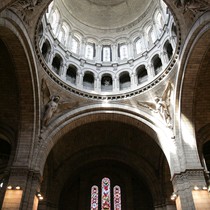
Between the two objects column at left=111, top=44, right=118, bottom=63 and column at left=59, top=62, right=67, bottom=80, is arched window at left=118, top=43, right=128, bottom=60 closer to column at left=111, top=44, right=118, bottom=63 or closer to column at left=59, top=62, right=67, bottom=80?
column at left=111, top=44, right=118, bottom=63

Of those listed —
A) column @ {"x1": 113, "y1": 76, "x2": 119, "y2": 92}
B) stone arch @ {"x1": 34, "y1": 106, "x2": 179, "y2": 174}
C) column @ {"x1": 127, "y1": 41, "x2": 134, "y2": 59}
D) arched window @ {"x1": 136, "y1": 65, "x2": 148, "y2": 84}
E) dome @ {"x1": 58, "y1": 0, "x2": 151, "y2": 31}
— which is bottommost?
stone arch @ {"x1": 34, "y1": 106, "x2": 179, "y2": 174}

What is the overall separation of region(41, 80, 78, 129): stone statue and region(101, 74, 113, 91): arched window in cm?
368

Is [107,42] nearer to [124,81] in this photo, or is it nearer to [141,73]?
[124,81]

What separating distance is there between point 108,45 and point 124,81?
13.6 feet

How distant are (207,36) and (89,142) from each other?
1216cm

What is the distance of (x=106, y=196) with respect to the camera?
66.5 ft

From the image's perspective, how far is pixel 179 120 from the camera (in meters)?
14.3

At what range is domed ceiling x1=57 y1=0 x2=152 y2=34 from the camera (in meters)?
21.3

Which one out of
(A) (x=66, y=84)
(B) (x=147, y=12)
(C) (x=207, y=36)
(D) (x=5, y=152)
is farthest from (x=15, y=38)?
(B) (x=147, y=12)

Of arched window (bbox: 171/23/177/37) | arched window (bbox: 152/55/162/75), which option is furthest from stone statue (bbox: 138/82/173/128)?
arched window (bbox: 171/23/177/37)

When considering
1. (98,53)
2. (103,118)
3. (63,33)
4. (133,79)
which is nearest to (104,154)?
(103,118)

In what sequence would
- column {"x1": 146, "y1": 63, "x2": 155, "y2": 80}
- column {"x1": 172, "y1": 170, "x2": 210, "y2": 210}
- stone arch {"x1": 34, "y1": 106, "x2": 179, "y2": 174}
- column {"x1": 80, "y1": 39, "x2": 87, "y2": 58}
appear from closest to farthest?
column {"x1": 172, "y1": 170, "x2": 210, "y2": 210}
stone arch {"x1": 34, "y1": 106, "x2": 179, "y2": 174}
column {"x1": 146, "y1": 63, "x2": 155, "y2": 80}
column {"x1": 80, "y1": 39, "x2": 87, "y2": 58}

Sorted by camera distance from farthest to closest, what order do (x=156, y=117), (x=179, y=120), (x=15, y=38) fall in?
(x=156, y=117) < (x=179, y=120) < (x=15, y=38)

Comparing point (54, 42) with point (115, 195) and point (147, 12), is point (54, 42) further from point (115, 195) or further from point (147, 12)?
point (115, 195)
